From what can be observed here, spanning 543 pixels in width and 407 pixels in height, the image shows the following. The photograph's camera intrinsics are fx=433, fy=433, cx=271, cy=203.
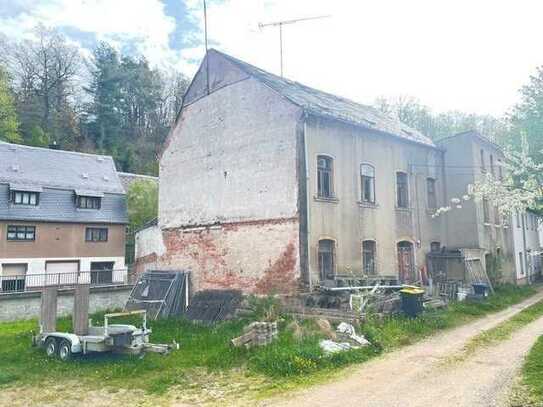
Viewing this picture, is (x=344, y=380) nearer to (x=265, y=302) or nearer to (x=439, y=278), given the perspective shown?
(x=265, y=302)

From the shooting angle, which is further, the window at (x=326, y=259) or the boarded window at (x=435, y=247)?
the boarded window at (x=435, y=247)

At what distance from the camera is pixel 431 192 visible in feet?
71.9

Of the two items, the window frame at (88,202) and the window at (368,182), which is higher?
the window frame at (88,202)

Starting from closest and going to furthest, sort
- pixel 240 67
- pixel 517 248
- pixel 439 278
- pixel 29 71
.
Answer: pixel 240 67
pixel 439 278
pixel 517 248
pixel 29 71

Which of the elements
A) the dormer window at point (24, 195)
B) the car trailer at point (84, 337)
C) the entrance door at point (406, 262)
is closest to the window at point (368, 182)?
the entrance door at point (406, 262)

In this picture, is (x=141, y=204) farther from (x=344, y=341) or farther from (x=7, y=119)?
(x=344, y=341)

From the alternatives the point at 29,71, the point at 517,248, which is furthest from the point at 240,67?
the point at 29,71

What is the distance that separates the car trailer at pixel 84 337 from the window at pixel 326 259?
609cm

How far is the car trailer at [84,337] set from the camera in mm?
10539

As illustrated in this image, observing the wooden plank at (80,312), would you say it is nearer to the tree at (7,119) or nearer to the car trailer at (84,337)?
the car trailer at (84,337)

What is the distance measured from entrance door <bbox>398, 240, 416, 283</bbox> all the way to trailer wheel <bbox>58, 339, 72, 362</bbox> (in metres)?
13.2

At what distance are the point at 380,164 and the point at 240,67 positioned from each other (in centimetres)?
718

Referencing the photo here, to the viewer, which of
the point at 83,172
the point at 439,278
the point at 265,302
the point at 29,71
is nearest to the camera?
the point at 265,302

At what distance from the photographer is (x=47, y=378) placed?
32.0ft
